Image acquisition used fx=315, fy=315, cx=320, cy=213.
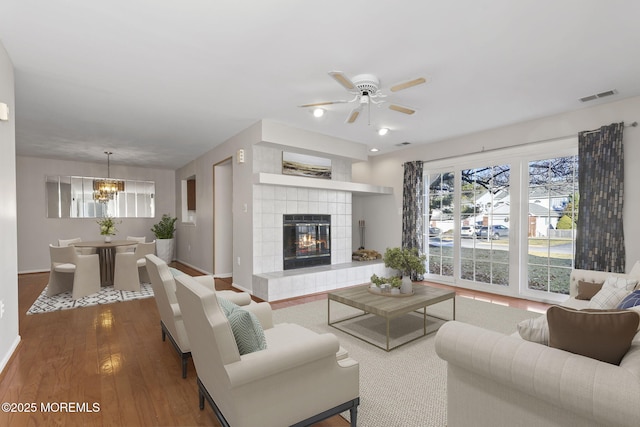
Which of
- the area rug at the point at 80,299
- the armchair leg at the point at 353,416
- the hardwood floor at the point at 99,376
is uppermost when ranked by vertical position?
the armchair leg at the point at 353,416

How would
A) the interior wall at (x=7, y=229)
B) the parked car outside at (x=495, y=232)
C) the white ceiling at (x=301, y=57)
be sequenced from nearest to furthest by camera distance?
the white ceiling at (x=301, y=57), the interior wall at (x=7, y=229), the parked car outside at (x=495, y=232)

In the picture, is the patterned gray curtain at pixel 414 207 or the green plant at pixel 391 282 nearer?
the green plant at pixel 391 282

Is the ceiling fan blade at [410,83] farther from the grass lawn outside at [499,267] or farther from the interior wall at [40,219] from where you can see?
the interior wall at [40,219]

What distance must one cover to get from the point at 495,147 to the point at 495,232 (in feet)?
4.57

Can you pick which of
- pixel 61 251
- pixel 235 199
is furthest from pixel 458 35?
pixel 61 251

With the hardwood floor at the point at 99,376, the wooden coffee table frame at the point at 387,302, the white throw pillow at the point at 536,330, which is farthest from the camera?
the wooden coffee table frame at the point at 387,302

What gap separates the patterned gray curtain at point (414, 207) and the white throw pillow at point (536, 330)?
15.2 ft

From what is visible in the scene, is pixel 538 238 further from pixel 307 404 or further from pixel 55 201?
pixel 55 201

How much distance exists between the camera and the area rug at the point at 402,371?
2.00 metres

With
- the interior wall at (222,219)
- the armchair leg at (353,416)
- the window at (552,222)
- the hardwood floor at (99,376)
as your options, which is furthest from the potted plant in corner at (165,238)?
the window at (552,222)

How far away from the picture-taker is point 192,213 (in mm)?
8484

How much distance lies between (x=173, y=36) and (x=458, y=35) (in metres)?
2.30

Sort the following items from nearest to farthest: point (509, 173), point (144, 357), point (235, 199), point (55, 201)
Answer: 1. point (144, 357)
2. point (509, 173)
3. point (235, 199)
4. point (55, 201)

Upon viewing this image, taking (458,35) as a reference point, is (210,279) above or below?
below
